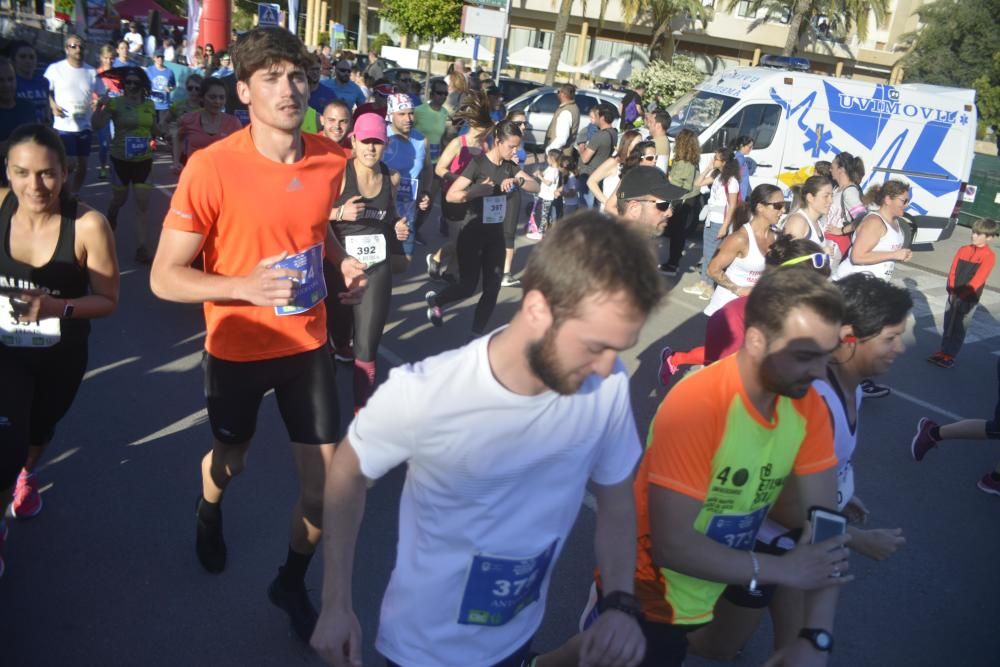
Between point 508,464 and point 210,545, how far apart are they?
2.17 meters

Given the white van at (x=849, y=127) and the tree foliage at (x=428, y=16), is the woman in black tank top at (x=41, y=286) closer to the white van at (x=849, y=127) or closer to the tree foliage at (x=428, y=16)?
the white van at (x=849, y=127)

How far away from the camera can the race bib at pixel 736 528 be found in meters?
2.22

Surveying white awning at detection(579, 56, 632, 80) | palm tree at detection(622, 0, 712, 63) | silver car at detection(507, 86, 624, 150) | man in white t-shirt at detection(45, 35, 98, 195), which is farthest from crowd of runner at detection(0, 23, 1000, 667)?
white awning at detection(579, 56, 632, 80)

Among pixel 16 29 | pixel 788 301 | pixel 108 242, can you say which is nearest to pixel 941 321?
pixel 788 301

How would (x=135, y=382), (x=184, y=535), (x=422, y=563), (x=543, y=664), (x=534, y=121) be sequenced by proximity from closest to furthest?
1. (x=422, y=563)
2. (x=543, y=664)
3. (x=184, y=535)
4. (x=135, y=382)
5. (x=534, y=121)

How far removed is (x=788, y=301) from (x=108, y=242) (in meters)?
2.65

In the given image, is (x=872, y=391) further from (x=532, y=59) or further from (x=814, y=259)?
(x=532, y=59)

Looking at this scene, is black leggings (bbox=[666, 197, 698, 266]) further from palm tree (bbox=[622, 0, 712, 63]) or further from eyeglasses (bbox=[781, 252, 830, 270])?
palm tree (bbox=[622, 0, 712, 63])

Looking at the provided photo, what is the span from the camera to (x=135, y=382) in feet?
16.7

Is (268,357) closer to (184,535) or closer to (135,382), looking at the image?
(184,535)

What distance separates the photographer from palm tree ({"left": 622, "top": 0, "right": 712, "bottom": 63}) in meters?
34.9

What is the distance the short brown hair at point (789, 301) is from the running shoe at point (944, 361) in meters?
6.57

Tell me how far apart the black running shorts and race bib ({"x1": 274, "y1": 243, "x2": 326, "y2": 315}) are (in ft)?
0.62

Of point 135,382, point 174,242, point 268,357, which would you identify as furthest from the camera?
point 135,382
